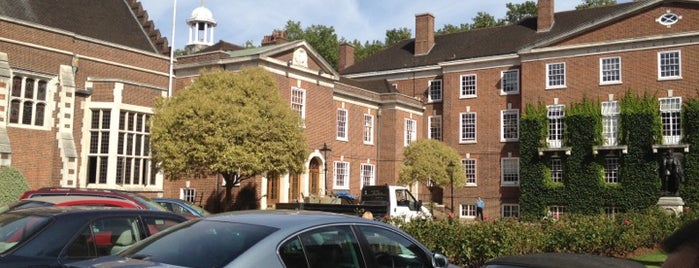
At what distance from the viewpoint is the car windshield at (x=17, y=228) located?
6680 millimetres

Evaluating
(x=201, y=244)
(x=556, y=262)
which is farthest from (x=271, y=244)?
(x=556, y=262)

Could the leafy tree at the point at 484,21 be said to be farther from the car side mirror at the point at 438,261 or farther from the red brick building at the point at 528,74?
the car side mirror at the point at 438,261

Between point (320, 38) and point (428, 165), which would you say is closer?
point (428, 165)

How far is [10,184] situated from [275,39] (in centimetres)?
1873

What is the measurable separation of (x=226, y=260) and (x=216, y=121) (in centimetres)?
2049

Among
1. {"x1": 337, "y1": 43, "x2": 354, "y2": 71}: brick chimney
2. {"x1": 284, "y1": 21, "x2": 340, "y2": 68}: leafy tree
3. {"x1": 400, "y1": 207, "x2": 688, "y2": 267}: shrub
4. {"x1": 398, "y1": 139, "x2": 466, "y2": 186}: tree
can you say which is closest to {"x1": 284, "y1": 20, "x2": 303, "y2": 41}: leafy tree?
{"x1": 284, "y1": 21, "x2": 340, "y2": 68}: leafy tree

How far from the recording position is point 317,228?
18.9ft

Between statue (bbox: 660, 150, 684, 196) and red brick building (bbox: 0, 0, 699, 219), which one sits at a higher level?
red brick building (bbox: 0, 0, 699, 219)

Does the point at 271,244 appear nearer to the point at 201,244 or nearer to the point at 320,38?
the point at 201,244

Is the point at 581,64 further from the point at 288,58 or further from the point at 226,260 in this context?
the point at 226,260

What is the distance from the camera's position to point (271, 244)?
17.2ft

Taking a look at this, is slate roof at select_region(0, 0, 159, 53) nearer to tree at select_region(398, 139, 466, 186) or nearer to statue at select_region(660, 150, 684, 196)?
tree at select_region(398, 139, 466, 186)

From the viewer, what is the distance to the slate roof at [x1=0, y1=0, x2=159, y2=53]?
2880 cm

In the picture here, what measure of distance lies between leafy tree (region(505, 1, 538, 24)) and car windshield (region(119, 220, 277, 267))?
199ft
